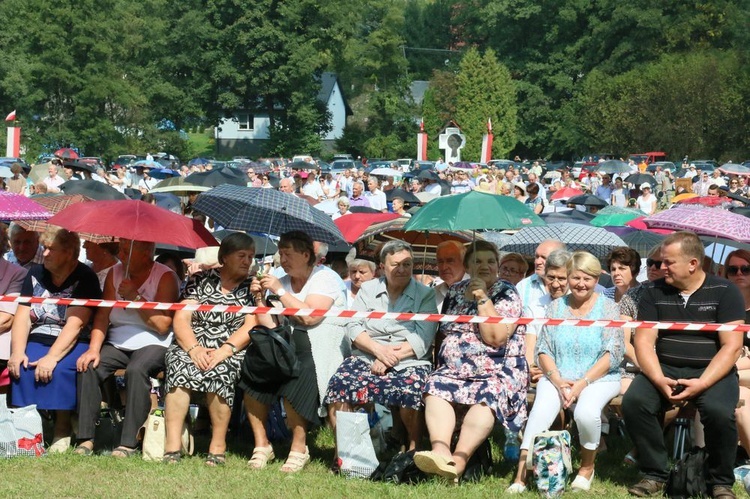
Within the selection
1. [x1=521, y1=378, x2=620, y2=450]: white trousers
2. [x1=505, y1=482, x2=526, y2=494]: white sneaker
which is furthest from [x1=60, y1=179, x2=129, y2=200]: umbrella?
[x1=505, y1=482, x2=526, y2=494]: white sneaker

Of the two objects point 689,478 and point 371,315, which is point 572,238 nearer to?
point 371,315

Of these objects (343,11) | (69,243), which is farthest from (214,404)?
(343,11)

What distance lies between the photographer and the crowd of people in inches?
254

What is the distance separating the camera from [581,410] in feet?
21.5

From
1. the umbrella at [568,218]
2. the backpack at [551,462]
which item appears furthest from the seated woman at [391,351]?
the umbrella at [568,218]

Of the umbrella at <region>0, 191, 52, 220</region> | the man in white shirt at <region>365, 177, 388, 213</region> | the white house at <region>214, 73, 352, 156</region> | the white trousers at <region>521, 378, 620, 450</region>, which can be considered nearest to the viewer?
the white trousers at <region>521, 378, 620, 450</region>

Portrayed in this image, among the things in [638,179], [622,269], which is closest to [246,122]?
[638,179]

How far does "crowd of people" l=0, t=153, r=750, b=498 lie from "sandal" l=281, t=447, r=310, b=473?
1cm

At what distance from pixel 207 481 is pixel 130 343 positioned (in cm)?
138

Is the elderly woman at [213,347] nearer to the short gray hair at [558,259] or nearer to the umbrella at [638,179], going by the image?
the short gray hair at [558,259]

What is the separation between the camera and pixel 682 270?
6418 millimetres

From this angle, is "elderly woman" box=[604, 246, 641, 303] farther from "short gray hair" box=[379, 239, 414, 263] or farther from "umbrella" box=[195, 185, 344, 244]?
"umbrella" box=[195, 185, 344, 244]

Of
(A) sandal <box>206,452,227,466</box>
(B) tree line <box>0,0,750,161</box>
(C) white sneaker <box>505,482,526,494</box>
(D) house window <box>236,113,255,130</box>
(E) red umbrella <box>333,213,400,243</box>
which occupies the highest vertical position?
(B) tree line <box>0,0,750,161</box>

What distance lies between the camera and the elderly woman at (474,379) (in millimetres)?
6598
